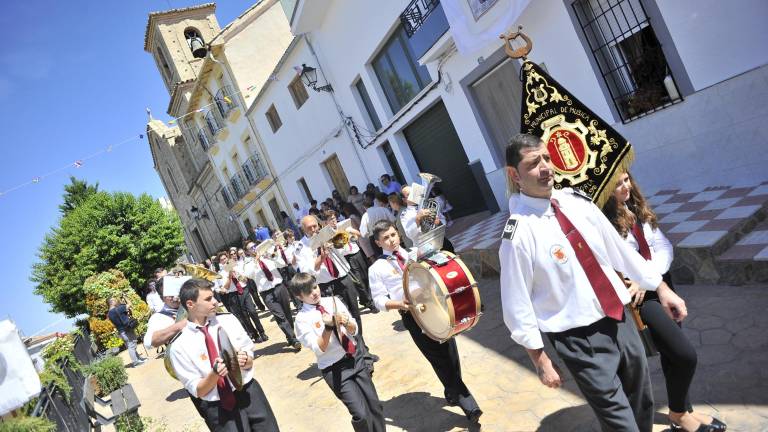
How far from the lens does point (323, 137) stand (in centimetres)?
1792

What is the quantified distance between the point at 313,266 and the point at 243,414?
3597 millimetres

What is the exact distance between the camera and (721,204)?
5.98 m

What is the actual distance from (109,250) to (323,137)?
15.5 m

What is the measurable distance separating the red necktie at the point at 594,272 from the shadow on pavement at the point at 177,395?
27.0ft

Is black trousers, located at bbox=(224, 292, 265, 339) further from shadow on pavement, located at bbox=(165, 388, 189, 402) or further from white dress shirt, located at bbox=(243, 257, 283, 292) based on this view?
shadow on pavement, located at bbox=(165, 388, 189, 402)

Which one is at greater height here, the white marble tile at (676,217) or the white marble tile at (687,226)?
the white marble tile at (676,217)

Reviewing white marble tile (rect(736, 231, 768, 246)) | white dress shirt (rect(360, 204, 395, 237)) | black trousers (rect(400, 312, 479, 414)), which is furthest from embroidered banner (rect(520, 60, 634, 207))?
white dress shirt (rect(360, 204, 395, 237))

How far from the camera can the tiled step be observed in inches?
187

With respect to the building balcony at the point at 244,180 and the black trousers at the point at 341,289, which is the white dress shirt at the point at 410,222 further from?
the building balcony at the point at 244,180

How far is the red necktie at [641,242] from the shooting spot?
3119 millimetres

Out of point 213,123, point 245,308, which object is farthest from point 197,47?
point 245,308

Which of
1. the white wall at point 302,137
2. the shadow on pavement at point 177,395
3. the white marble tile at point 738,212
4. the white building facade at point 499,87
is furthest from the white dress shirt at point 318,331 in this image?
the white wall at point 302,137

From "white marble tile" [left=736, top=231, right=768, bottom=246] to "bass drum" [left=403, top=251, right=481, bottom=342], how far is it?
3.00m

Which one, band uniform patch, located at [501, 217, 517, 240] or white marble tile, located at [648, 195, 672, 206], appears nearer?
band uniform patch, located at [501, 217, 517, 240]
